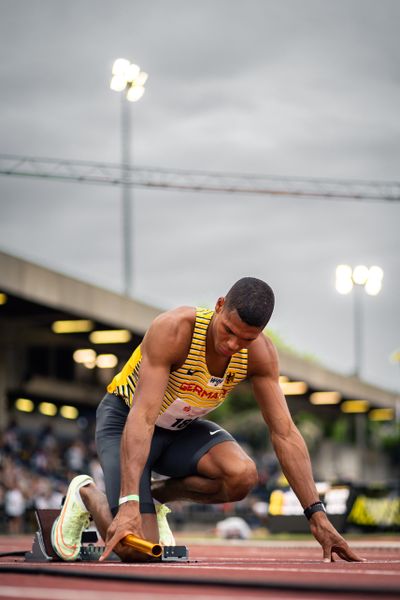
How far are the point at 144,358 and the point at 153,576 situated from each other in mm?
2198

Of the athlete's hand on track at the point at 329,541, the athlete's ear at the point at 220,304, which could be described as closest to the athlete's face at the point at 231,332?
the athlete's ear at the point at 220,304

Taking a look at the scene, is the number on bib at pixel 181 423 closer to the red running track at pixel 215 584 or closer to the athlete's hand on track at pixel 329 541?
the athlete's hand on track at pixel 329 541

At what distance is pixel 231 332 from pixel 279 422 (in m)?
0.93

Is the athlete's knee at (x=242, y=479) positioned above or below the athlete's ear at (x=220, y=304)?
below

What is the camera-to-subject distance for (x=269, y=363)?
7238mm

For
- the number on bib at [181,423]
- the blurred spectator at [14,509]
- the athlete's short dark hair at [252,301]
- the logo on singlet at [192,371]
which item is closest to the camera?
the athlete's short dark hair at [252,301]

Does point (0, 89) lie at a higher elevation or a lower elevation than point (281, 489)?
higher

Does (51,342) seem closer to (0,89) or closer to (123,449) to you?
(0,89)

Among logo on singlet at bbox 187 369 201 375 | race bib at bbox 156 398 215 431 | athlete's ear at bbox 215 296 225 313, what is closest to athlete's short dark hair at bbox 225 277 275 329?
athlete's ear at bbox 215 296 225 313

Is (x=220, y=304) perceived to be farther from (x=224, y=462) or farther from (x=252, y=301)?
(x=224, y=462)

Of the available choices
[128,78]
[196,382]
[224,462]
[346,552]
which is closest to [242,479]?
[224,462]

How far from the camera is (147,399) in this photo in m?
6.87

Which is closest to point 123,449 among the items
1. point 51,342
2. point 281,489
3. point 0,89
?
point 281,489

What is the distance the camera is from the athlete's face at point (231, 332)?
6.54 m
